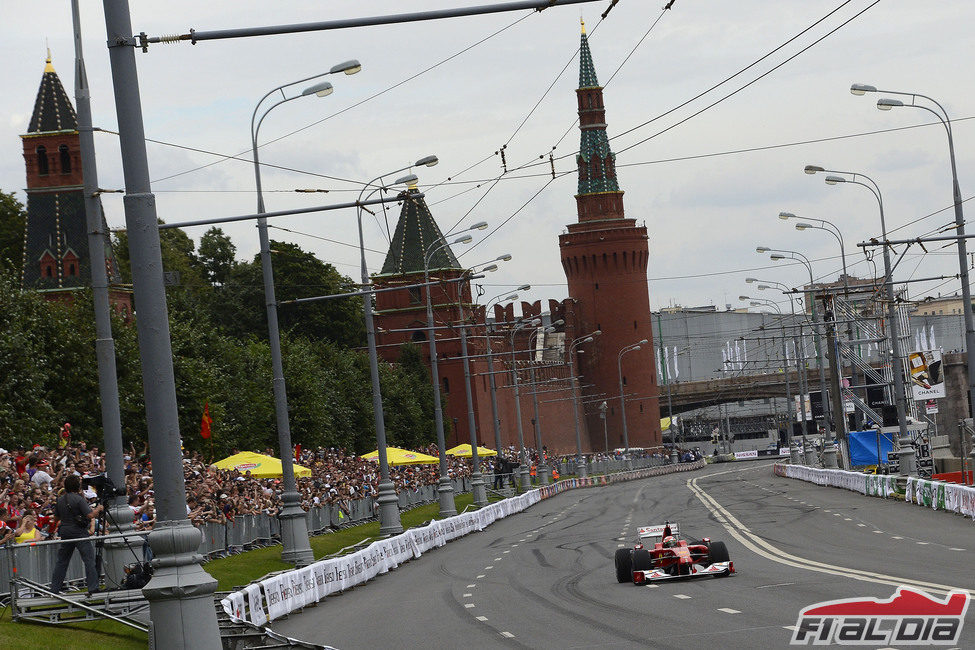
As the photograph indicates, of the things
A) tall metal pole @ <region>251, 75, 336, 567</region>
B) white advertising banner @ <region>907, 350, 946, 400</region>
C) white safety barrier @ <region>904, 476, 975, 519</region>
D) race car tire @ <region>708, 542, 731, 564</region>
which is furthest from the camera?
white advertising banner @ <region>907, 350, 946, 400</region>

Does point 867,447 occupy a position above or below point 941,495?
below

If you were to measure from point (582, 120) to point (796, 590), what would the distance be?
116 meters

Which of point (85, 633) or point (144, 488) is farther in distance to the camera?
point (144, 488)

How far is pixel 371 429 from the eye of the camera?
3071 inches

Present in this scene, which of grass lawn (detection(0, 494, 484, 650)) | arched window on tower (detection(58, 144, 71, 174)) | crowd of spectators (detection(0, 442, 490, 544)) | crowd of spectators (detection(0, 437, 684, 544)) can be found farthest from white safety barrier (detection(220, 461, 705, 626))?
arched window on tower (detection(58, 144, 71, 174))

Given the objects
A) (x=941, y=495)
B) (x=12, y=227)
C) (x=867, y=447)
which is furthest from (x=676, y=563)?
(x=12, y=227)

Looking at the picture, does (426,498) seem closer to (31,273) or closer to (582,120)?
(31,273)

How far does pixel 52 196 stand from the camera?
2859 inches

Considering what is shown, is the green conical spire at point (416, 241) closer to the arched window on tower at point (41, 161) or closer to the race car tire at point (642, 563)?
the arched window on tower at point (41, 161)

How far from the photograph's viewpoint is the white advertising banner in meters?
44.3

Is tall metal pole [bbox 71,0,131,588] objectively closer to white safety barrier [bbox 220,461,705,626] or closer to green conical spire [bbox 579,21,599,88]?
white safety barrier [bbox 220,461,705,626]

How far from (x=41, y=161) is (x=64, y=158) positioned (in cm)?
118

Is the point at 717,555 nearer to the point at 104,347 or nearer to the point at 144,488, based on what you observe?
the point at 104,347

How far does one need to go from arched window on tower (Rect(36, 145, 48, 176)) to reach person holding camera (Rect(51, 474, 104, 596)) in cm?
5756
